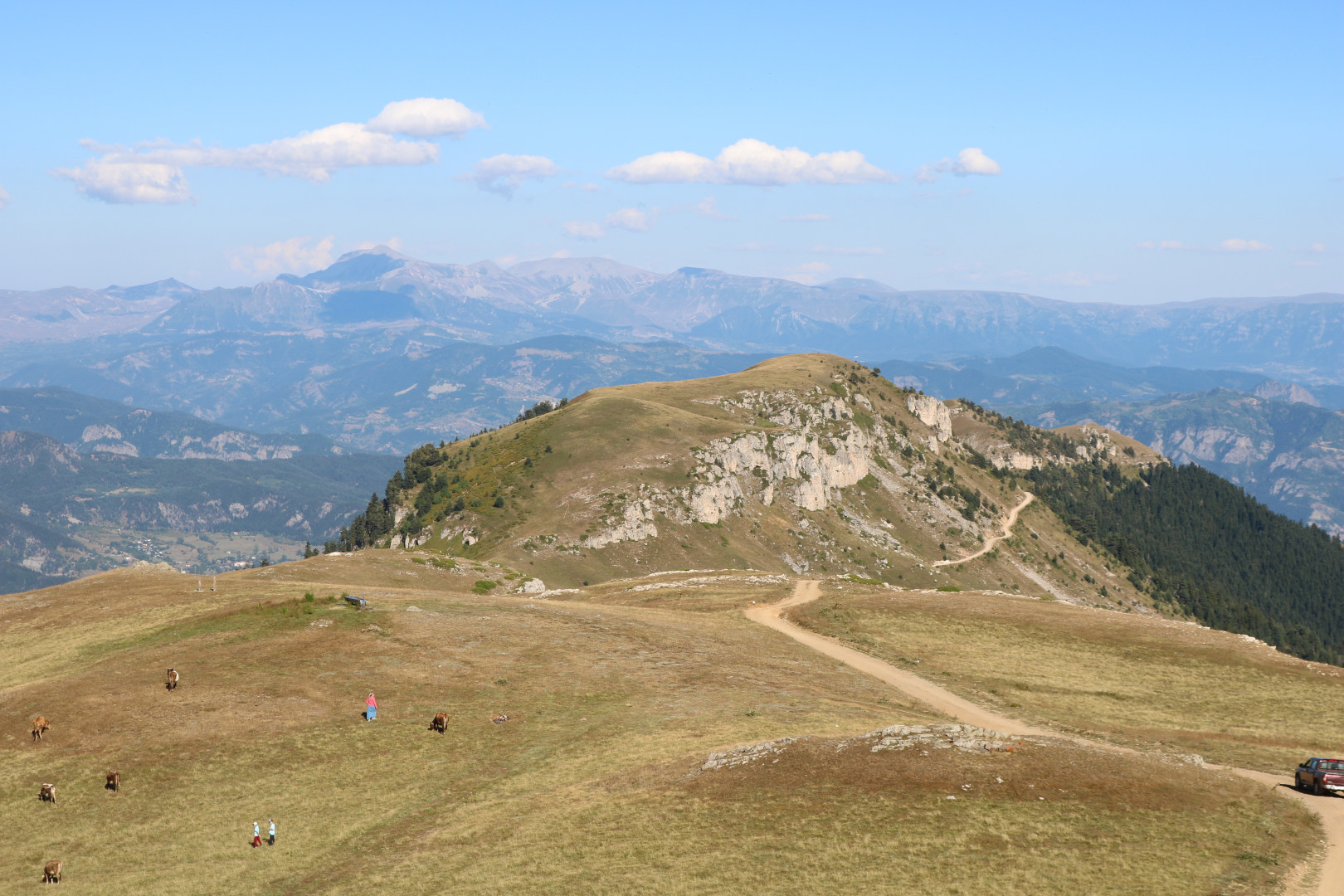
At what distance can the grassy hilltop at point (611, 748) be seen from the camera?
35.7m

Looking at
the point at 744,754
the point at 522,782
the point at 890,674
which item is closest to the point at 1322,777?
the point at 744,754

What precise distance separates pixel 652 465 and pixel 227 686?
14298 centimetres

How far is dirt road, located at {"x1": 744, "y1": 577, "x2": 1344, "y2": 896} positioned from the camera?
109 feet

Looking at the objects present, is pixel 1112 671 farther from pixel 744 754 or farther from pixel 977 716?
pixel 744 754

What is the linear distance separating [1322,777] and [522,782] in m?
38.8

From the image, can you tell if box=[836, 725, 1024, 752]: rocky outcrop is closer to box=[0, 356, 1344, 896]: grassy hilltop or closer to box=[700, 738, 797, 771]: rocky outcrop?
box=[0, 356, 1344, 896]: grassy hilltop

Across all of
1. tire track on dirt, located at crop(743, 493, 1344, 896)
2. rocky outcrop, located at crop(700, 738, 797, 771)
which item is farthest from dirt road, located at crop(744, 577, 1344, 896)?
rocky outcrop, located at crop(700, 738, 797, 771)

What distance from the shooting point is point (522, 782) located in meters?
45.8

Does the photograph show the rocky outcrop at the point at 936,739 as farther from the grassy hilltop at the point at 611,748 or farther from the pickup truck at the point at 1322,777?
the pickup truck at the point at 1322,777

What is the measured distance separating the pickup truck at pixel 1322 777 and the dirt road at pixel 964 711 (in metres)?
0.47

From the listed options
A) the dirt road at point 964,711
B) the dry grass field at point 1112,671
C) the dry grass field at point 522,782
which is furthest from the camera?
the dry grass field at point 1112,671

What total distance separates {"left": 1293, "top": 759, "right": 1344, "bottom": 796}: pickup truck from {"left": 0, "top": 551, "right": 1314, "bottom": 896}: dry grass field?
3.04 metres

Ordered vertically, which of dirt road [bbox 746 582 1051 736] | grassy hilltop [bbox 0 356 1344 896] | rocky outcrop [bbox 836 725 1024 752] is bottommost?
dirt road [bbox 746 582 1051 736]

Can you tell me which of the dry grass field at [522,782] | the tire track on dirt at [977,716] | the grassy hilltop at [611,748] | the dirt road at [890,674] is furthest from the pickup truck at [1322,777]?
the dirt road at [890,674]
